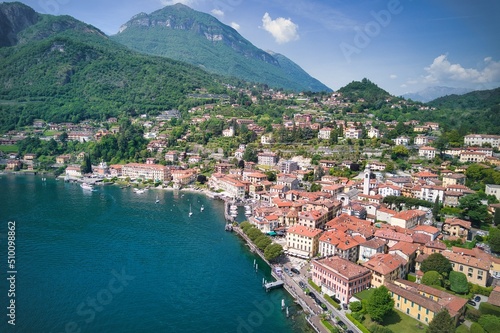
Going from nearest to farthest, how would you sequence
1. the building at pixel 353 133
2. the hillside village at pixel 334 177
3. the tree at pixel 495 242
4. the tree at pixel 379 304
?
the tree at pixel 379 304
the hillside village at pixel 334 177
the tree at pixel 495 242
the building at pixel 353 133

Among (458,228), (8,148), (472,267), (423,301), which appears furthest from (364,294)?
(8,148)

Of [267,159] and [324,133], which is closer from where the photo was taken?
[267,159]

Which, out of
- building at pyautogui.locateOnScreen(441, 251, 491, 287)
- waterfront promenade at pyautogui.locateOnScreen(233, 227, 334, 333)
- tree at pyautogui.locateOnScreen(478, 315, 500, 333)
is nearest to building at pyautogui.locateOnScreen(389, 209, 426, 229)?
building at pyautogui.locateOnScreen(441, 251, 491, 287)

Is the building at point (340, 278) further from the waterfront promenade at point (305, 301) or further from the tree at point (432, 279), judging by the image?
the tree at point (432, 279)

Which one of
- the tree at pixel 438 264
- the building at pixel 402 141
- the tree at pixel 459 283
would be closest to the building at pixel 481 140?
the building at pixel 402 141

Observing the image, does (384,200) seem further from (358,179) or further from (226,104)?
(226,104)

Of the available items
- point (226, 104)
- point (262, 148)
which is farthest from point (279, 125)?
point (226, 104)

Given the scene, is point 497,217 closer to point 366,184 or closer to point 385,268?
point 366,184
